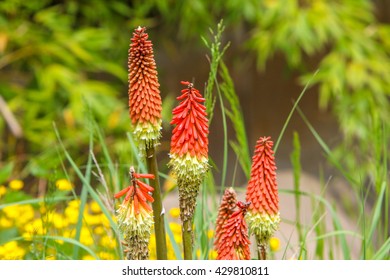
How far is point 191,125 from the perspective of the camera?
1004 mm

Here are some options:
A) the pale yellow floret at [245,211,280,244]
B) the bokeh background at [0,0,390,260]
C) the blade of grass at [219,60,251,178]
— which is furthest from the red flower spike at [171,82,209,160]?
the bokeh background at [0,0,390,260]

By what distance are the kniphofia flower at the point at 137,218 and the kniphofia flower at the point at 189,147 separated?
0.17ft

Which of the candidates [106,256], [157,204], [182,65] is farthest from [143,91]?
[182,65]

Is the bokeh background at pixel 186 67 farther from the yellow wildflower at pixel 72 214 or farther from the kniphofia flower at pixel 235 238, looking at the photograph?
the kniphofia flower at pixel 235 238

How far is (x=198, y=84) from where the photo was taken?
4.59 m

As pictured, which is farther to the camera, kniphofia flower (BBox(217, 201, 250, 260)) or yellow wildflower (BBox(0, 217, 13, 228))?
yellow wildflower (BBox(0, 217, 13, 228))

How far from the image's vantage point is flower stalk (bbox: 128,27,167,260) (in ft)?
3.20

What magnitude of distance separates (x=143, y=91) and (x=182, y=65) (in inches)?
143

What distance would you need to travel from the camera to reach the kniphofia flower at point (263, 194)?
1.01m

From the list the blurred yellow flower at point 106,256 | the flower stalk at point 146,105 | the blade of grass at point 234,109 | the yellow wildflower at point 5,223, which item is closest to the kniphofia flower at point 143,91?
the flower stalk at point 146,105

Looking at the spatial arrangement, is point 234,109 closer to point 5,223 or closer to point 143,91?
point 143,91

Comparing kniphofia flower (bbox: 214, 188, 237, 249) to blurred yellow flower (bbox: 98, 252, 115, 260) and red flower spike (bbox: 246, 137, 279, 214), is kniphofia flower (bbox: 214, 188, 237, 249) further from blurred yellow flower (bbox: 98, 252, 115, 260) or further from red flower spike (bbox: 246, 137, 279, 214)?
blurred yellow flower (bbox: 98, 252, 115, 260)
